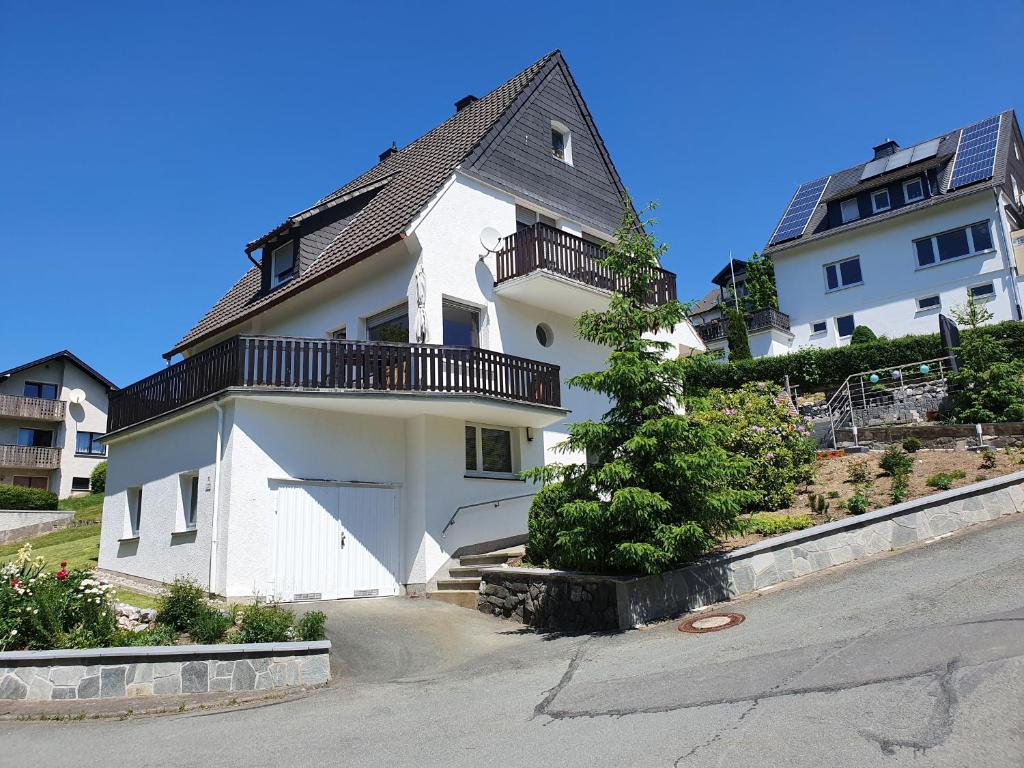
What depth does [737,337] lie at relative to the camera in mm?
37375

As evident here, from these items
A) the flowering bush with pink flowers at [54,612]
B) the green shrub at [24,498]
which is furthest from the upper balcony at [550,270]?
the green shrub at [24,498]

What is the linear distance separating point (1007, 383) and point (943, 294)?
17834mm

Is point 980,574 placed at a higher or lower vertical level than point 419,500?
lower

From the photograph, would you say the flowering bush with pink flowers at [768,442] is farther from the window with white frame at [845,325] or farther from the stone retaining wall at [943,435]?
the window with white frame at [845,325]

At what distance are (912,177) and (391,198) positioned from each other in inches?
1068

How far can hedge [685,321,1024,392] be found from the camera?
26625mm

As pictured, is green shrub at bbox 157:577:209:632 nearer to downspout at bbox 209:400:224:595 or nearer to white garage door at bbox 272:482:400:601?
downspout at bbox 209:400:224:595

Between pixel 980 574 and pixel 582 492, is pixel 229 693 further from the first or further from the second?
pixel 980 574

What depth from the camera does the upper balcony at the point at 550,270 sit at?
1839cm

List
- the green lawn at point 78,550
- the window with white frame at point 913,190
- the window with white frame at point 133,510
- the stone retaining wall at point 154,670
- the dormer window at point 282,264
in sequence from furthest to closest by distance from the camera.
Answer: the window with white frame at point 913,190 → the dormer window at point 282,264 → the window with white frame at point 133,510 → the green lawn at point 78,550 → the stone retaining wall at point 154,670

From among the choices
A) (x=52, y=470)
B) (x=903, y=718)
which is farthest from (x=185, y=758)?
(x=52, y=470)

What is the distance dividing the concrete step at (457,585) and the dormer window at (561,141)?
12.8m

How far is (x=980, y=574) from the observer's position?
9.85 metres

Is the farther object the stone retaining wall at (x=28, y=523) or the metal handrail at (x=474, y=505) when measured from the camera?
the stone retaining wall at (x=28, y=523)
